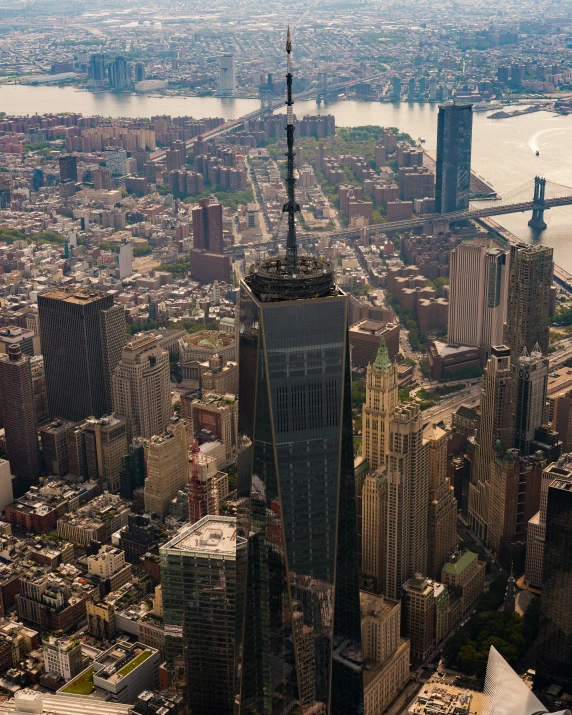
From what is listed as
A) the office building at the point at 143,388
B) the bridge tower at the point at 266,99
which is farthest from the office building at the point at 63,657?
the bridge tower at the point at 266,99

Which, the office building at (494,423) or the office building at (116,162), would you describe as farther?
the office building at (116,162)

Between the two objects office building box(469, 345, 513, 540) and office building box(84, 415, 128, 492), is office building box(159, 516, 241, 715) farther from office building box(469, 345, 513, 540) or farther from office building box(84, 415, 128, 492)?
office building box(84, 415, 128, 492)

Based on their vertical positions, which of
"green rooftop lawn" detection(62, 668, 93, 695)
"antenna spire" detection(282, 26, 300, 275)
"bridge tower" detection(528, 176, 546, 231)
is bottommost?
"green rooftop lawn" detection(62, 668, 93, 695)

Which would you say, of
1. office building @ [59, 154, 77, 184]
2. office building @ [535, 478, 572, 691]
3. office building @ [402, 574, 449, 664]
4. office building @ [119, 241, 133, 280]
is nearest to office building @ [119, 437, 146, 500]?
→ office building @ [402, 574, 449, 664]

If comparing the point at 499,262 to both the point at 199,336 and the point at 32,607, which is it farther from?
the point at 32,607

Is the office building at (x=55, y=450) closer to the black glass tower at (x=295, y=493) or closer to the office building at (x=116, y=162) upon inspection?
the black glass tower at (x=295, y=493)

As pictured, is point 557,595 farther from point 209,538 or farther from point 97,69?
point 97,69
